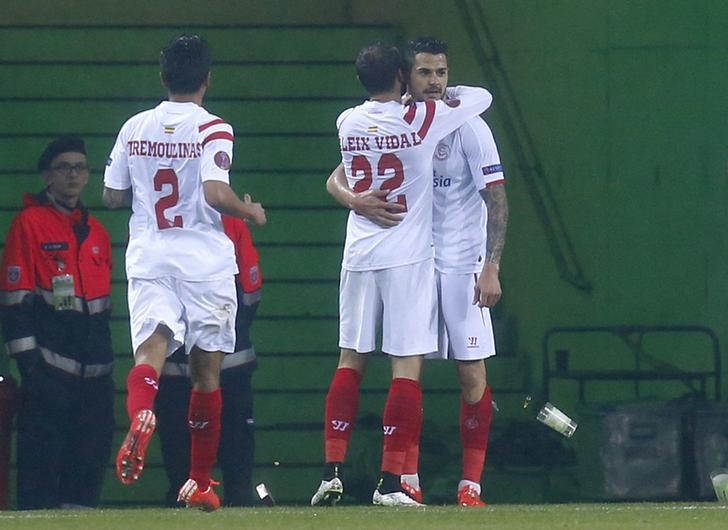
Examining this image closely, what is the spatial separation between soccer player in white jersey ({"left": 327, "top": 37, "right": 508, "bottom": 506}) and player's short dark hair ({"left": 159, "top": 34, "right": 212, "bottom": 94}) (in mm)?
874

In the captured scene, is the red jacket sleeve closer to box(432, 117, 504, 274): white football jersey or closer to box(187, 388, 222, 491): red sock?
box(432, 117, 504, 274): white football jersey

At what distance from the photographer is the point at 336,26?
13344 mm

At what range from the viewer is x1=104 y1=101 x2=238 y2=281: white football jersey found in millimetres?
8516

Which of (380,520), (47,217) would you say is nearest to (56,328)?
(47,217)

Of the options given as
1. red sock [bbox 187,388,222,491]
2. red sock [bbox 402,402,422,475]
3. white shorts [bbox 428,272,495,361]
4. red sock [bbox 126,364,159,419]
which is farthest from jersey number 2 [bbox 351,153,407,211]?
red sock [bbox 126,364,159,419]

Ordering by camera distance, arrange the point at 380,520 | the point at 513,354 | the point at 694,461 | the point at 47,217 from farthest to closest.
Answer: the point at 513,354 → the point at 694,461 → the point at 47,217 → the point at 380,520

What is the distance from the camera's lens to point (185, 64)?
8.54 metres

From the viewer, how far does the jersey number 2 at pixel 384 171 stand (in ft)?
29.3

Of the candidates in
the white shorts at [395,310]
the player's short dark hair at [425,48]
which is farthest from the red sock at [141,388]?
the player's short dark hair at [425,48]

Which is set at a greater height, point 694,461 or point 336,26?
point 336,26

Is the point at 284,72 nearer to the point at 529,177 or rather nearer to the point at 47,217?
the point at 529,177

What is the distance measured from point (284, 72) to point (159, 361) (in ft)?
16.8

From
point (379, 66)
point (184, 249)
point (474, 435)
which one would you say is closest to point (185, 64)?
point (184, 249)

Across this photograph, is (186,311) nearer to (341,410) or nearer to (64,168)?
(341,410)
